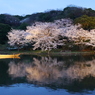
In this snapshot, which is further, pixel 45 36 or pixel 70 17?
pixel 70 17

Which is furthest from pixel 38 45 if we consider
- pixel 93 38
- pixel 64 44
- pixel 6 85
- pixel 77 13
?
pixel 6 85

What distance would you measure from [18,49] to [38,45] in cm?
407

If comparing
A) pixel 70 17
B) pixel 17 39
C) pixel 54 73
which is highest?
pixel 70 17

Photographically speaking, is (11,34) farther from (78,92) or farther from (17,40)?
(78,92)

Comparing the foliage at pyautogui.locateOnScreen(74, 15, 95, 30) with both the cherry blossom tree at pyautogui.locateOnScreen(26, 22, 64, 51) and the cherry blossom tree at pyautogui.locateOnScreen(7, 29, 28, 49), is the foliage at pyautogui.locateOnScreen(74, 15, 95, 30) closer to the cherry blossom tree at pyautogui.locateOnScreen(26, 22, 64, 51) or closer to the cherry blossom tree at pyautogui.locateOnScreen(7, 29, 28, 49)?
the cherry blossom tree at pyautogui.locateOnScreen(26, 22, 64, 51)

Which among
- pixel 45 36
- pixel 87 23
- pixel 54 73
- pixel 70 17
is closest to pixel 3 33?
pixel 45 36

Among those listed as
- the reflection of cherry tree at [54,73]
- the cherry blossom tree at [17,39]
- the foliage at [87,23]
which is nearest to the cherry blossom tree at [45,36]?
the cherry blossom tree at [17,39]

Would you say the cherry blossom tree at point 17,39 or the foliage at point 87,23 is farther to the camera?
the cherry blossom tree at point 17,39

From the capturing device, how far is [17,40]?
28438 mm

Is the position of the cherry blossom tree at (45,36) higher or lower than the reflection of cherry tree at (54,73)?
higher

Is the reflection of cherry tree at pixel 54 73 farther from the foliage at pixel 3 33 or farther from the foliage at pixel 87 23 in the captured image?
the foliage at pixel 3 33

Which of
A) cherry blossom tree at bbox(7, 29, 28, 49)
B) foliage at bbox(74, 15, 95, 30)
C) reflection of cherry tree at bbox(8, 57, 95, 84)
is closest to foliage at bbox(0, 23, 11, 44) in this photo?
cherry blossom tree at bbox(7, 29, 28, 49)

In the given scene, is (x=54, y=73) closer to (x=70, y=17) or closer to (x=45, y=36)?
(x=45, y=36)

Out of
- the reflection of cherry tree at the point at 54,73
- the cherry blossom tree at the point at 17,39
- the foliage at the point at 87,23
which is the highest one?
the foliage at the point at 87,23
